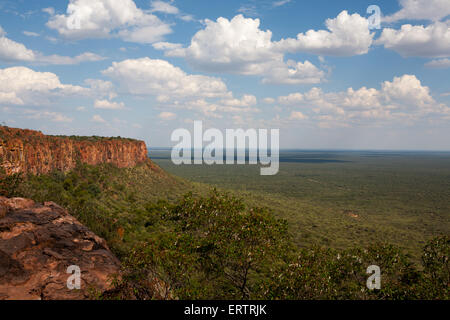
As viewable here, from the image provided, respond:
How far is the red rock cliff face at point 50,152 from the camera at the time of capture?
30.3 metres

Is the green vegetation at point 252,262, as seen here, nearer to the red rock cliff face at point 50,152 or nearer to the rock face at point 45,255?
the rock face at point 45,255

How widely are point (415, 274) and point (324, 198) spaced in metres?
78.0

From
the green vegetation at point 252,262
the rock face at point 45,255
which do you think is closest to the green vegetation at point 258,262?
the green vegetation at point 252,262

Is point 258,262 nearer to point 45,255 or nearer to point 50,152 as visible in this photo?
point 45,255

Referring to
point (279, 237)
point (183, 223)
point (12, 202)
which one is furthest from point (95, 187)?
point (279, 237)

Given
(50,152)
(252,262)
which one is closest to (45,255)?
(252,262)

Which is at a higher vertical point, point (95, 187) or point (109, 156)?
point (109, 156)

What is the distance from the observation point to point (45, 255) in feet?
45.1

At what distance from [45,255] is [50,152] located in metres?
31.1

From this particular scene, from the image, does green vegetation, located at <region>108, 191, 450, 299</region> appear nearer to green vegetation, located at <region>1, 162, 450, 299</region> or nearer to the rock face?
green vegetation, located at <region>1, 162, 450, 299</region>

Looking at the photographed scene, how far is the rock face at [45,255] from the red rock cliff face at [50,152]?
15518mm

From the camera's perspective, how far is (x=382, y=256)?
1509 centimetres
